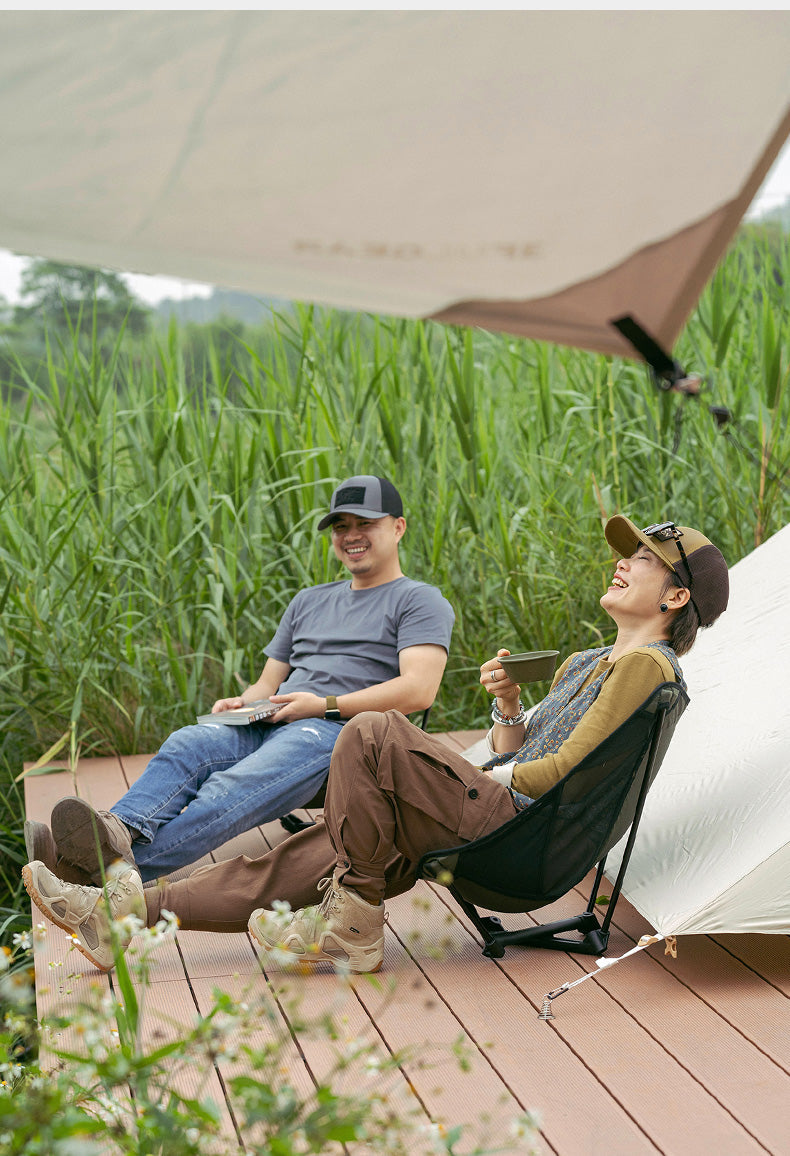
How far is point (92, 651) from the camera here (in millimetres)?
3889

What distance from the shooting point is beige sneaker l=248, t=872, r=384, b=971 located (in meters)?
2.33

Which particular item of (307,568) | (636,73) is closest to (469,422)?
(307,568)

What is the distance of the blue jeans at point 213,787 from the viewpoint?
8.71 ft

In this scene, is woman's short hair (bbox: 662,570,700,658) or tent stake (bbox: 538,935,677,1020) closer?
tent stake (bbox: 538,935,677,1020)

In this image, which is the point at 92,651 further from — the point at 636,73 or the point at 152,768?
the point at 636,73

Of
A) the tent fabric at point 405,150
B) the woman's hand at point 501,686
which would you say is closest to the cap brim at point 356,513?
the woman's hand at point 501,686

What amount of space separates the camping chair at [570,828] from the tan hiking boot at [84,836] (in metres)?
0.70

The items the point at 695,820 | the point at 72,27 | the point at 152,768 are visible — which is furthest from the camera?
the point at 152,768

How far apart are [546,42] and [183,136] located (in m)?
0.37

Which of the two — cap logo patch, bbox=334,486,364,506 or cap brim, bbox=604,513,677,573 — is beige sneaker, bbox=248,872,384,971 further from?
cap logo patch, bbox=334,486,364,506

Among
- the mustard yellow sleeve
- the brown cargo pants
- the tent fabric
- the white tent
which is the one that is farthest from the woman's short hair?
the tent fabric

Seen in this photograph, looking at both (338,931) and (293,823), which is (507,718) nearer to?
(338,931)

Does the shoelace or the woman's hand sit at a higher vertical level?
the woman's hand

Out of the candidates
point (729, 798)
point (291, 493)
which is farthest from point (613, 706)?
point (291, 493)
